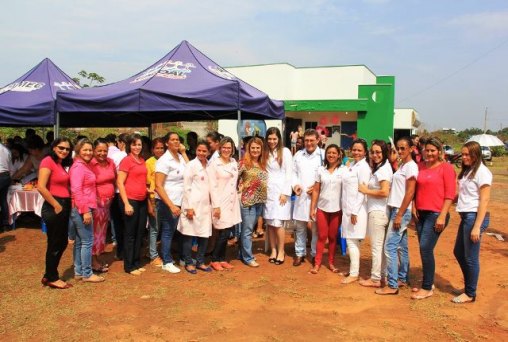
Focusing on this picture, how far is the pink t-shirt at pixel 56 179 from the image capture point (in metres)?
4.16

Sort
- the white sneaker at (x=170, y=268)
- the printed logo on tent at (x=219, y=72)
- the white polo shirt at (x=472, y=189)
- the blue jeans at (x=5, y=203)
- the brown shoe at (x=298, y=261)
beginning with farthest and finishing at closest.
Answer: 1. the blue jeans at (x=5, y=203)
2. the printed logo on tent at (x=219, y=72)
3. the brown shoe at (x=298, y=261)
4. the white sneaker at (x=170, y=268)
5. the white polo shirt at (x=472, y=189)

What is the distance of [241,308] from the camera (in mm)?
4023

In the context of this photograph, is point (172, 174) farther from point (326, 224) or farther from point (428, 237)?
point (428, 237)

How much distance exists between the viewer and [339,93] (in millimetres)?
26719

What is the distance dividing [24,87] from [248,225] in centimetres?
514

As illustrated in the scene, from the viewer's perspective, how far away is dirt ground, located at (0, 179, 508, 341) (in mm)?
3496

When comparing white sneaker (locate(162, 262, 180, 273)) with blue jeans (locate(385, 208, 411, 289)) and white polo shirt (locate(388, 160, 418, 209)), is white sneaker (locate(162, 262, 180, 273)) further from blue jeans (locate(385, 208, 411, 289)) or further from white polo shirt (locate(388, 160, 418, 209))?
white polo shirt (locate(388, 160, 418, 209))

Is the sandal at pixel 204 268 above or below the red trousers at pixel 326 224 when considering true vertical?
below

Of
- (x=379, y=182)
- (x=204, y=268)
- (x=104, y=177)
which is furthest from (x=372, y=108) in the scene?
(x=104, y=177)

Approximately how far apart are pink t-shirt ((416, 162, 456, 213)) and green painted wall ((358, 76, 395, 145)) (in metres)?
18.8

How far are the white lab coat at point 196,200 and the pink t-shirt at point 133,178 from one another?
1.57 feet

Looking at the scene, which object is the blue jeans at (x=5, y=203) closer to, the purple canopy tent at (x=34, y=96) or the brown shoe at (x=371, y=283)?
the purple canopy tent at (x=34, y=96)

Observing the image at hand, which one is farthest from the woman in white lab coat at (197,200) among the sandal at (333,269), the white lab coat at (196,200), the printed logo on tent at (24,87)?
the printed logo on tent at (24,87)

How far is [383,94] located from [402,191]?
767 inches
